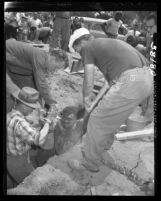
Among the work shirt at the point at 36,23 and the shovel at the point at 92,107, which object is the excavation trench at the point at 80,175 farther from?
the work shirt at the point at 36,23

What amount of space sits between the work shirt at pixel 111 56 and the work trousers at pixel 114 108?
0.27 ft

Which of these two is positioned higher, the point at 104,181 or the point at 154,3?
the point at 154,3

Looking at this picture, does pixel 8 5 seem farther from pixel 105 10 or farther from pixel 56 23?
pixel 105 10

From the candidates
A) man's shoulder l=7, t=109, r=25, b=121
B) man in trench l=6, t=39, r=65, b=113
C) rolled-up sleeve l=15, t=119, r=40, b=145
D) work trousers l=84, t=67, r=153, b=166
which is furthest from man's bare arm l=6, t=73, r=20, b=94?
work trousers l=84, t=67, r=153, b=166

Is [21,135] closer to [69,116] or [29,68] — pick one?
[69,116]

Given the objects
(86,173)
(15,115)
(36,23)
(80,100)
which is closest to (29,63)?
(36,23)

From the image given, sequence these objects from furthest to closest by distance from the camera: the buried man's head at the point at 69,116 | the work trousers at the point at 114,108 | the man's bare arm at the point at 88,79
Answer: the buried man's head at the point at 69,116 < the man's bare arm at the point at 88,79 < the work trousers at the point at 114,108

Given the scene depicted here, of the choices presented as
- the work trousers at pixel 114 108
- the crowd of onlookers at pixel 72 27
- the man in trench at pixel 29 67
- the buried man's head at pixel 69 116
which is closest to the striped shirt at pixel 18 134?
the man in trench at pixel 29 67

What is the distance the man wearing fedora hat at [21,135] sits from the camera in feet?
15.9

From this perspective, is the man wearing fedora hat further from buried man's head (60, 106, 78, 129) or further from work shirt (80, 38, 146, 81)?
work shirt (80, 38, 146, 81)

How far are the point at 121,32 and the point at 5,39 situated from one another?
4.15ft
